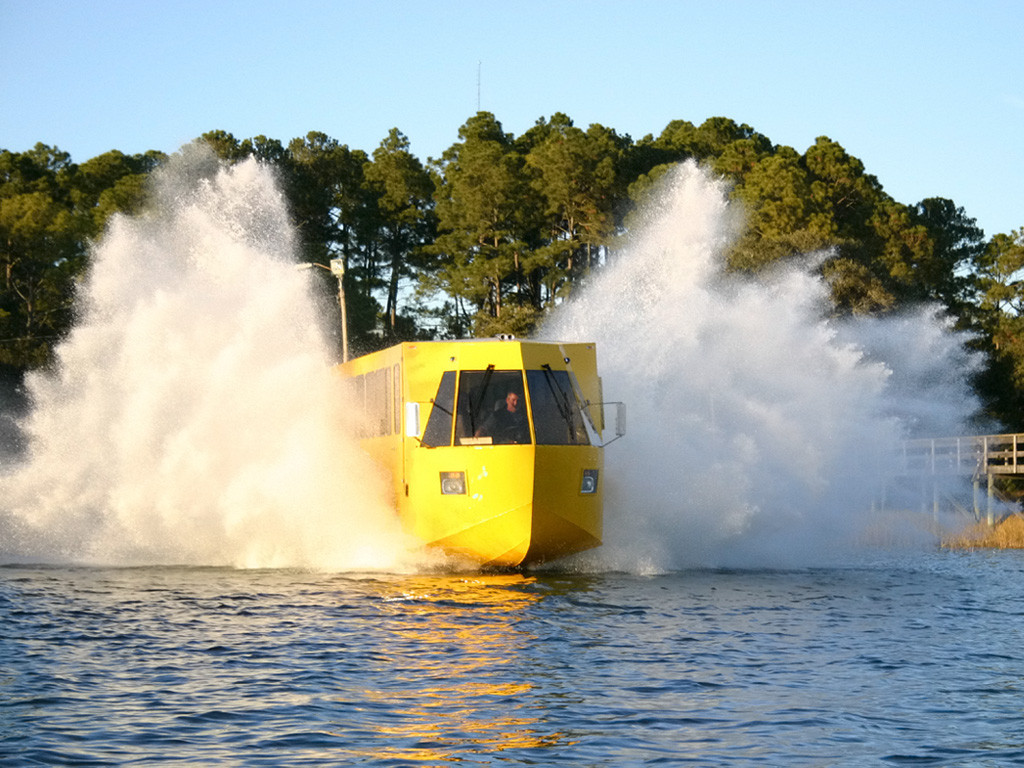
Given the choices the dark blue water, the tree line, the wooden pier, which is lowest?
the dark blue water

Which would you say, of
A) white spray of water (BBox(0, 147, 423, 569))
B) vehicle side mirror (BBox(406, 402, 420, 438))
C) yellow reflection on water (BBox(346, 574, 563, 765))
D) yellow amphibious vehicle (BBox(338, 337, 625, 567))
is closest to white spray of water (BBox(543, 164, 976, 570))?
yellow amphibious vehicle (BBox(338, 337, 625, 567))

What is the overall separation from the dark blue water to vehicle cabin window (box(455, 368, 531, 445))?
2198 millimetres

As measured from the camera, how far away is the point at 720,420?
29297 mm

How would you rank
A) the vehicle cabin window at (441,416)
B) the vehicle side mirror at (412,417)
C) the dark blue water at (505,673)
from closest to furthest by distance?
1. the dark blue water at (505,673)
2. the vehicle side mirror at (412,417)
3. the vehicle cabin window at (441,416)

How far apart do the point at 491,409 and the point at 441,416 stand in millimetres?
782

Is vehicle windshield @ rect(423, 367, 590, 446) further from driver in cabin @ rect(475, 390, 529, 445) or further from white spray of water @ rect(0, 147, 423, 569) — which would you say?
white spray of water @ rect(0, 147, 423, 569)

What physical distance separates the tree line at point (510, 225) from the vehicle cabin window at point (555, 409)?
36.8 metres

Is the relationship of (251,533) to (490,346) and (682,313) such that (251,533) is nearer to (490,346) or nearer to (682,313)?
(490,346)

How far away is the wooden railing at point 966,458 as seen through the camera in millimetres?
42688

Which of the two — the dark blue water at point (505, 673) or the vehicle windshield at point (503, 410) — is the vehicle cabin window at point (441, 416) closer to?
the vehicle windshield at point (503, 410)

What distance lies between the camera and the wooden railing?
140ft

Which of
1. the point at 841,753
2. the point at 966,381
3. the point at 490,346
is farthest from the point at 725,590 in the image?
the point at 966,381

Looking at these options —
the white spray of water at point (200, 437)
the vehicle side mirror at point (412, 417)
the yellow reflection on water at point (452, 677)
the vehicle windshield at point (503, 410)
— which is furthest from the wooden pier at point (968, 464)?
→ the yellow reflection on water at point (452, 677)

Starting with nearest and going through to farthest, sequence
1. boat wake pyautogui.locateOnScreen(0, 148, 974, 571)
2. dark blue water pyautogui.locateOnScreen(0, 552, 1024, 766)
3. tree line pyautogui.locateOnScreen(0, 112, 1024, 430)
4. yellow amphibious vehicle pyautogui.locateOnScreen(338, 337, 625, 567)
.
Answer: dark blue water pyautogui.locateOnScreen(0, 552, 1024, 766), yellow amphibious vehicle pyautogui.locateOnScreen(338, 337, 625, 567), boat wake pyautogui.locateOnScreen(0, 148, 974, 571), tree line pyautogui.locateOnScreen(0, 112, 1024, 430)
